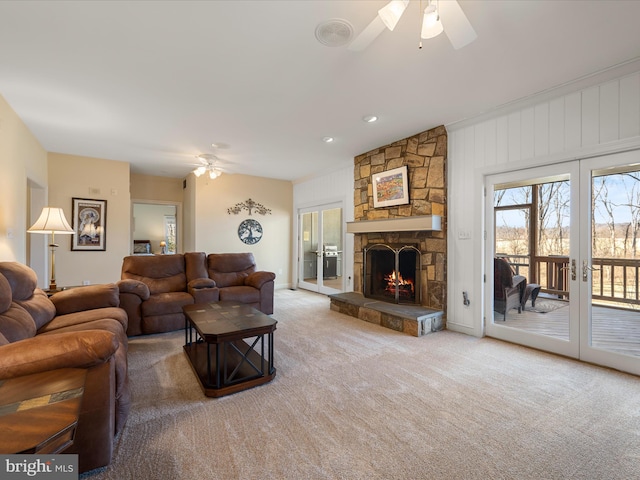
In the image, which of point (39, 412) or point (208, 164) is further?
point (208, 164)

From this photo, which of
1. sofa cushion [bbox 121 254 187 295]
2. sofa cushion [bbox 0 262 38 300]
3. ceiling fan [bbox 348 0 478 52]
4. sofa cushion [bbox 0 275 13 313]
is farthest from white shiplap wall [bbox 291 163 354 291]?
sofa cushion [bbox 0 275 13 313]

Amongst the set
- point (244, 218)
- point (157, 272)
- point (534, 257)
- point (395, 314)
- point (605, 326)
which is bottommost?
point (395, 314)

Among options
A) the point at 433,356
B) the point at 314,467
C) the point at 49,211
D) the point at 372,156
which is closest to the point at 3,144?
the point at 49,211

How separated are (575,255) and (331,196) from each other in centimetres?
405

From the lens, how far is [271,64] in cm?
245

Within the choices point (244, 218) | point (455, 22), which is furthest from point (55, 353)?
point (244, 218)

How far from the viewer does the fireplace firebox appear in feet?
13.9

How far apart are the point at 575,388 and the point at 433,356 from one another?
1.09 meters

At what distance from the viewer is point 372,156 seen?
4766 millimetres

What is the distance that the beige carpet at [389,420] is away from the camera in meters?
1.52

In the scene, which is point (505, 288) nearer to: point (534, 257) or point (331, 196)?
point (534, 257)

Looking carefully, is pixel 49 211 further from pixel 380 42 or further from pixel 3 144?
pixel 380 42

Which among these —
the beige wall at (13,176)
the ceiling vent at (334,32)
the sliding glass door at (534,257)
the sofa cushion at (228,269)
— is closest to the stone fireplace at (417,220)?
the sliding glass door at (534,257)

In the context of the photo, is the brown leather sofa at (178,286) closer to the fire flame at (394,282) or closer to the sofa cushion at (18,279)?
the sofa cushion at (18,279)
